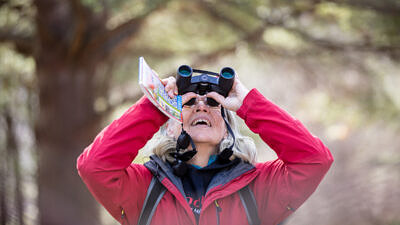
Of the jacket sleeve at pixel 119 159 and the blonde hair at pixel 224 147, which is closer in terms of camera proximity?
the jacket sleeve at pixel 119 159

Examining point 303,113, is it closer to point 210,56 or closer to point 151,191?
point 210,56

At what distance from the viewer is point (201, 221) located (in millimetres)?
1751

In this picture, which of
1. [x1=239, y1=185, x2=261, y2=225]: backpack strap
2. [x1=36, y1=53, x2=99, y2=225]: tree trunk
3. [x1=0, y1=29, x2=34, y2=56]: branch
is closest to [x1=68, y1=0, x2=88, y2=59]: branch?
[x1=36, y1=53, x2=99, y2=225]: tree trunk

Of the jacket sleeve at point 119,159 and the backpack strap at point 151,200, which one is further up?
the jacket sleeve at point 119,159

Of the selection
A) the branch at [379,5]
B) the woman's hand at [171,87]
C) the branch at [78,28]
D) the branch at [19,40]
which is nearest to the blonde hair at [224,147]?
the woman's hand at [171,87]

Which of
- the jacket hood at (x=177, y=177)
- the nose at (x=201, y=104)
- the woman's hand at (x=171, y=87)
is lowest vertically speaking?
the jacket hood at (x=177, y=177)

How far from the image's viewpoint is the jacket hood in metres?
1.82

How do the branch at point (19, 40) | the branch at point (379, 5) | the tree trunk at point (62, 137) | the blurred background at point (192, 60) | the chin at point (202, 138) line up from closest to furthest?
the chin at point (202, 138) < the branch at point (379, 5) < the blurred background at point (192, 60) < the tree trunk at point (62, 137) < the branch at point (19, 40)

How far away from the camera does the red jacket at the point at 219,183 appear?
1.73m

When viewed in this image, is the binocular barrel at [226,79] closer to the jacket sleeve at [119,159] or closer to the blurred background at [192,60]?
the jacket sleeve at [119,159]

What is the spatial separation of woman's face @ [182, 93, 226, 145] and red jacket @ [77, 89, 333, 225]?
171mm

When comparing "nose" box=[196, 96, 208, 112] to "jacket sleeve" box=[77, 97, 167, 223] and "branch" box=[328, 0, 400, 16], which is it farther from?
"branch" box=[328, 0, 400, 16]

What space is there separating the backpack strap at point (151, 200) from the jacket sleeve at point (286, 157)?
441 millimetres

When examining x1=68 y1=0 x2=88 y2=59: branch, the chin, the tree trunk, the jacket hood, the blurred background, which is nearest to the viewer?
the jacket hood
